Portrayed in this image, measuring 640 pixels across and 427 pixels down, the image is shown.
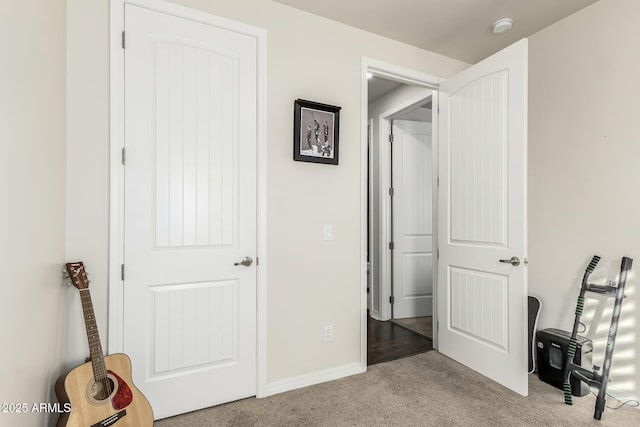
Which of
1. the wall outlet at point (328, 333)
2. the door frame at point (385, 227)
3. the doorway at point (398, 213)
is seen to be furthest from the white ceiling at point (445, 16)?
the wall outlet at point (328, 333)

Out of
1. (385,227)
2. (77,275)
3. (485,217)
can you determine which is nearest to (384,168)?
(385,227)

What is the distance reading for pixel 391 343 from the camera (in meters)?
3.12

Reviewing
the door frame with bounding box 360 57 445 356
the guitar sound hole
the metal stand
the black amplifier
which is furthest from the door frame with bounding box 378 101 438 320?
the guitar sound hole

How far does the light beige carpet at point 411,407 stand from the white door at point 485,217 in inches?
7.9

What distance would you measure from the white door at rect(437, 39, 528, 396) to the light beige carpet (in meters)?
0.20

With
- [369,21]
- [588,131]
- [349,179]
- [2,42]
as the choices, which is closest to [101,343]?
[2,42]

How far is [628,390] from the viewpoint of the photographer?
2064 millimetres

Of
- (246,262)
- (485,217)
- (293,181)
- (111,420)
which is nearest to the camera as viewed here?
(111,420)

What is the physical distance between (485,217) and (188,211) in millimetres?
2037

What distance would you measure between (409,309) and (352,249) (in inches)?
73.6

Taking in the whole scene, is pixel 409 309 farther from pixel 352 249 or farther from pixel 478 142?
pixel 478 142

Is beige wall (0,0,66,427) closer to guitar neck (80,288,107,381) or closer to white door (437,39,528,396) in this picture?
guitar neck (80,288,107,381)

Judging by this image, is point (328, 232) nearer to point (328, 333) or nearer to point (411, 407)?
point (328, 333)

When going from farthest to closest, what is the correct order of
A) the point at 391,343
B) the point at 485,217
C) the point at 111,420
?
the point at 391,343 < the point at 485,217 < the point at 111,420
